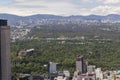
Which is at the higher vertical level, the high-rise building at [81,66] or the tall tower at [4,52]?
the tall tower at [4,52]

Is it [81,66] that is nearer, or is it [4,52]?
[4,52]

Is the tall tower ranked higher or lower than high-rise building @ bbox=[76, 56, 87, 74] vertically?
higher

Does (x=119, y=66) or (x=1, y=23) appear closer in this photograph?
(x=1, y=23)

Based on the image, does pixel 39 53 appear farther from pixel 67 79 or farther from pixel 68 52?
pixel 67 79

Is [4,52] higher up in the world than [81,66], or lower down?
higher up

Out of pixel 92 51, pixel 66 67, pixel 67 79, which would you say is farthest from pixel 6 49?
pixel 92 51

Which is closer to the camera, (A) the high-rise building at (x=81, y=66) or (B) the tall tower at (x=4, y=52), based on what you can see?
(B) the tall tower at (x=4, y=52)

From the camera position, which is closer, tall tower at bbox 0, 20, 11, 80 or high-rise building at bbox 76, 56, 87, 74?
tall tower at bbox 0, 20, 11, 80

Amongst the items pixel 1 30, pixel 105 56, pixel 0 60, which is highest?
pixel 1 30
